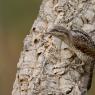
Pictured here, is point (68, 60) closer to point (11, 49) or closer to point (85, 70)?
point (85, 70)

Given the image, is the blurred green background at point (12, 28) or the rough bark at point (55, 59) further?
the blurred green background at point (12, 28)

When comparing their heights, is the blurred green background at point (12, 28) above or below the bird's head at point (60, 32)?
above

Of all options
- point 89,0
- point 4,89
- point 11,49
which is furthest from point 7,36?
point 89,0

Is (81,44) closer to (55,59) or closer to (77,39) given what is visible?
(77,39)

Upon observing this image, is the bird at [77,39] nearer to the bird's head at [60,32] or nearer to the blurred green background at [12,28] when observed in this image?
the bird's head at [60,32]

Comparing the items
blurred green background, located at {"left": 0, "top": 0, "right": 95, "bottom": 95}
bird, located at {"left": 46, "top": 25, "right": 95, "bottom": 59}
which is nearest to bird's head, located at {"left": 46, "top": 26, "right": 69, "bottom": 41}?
bird, located at {"left": 46, "top": 25, "right": 95, "bottom": 59}

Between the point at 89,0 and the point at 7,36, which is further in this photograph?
the point at 7,36

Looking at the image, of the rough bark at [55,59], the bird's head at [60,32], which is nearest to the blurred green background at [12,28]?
the rough bark at [55,59]
